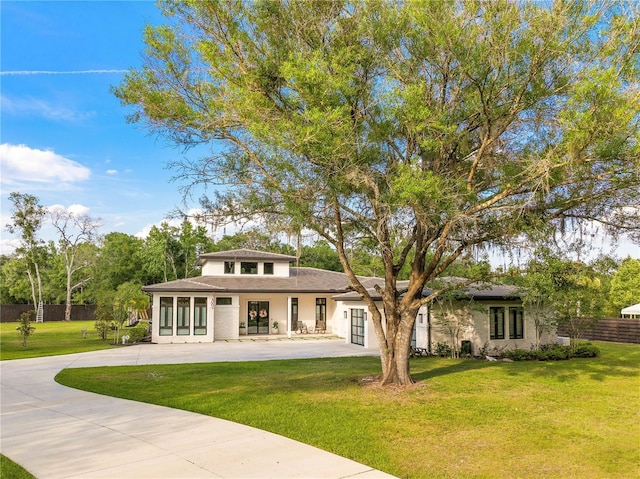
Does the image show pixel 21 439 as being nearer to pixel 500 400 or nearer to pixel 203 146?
pixel 203 146

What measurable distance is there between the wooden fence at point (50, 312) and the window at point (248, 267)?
20.9 meters

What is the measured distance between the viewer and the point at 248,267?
28.1 meters

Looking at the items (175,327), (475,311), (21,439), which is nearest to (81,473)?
(21,439)

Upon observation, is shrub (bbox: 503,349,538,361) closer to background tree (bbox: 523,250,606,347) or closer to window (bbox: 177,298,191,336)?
background tree (bbox: 523,250,606,347)

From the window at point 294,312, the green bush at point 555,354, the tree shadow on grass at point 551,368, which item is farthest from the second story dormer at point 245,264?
the green bush at point 555,354

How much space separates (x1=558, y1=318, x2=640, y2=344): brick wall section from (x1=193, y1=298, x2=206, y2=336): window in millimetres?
18483

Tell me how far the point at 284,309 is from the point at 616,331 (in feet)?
60.5

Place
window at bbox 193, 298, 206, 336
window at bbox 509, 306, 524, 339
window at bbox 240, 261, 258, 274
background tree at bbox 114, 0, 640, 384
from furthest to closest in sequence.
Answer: window at bbox 240, 261, 258, 274
window at bbox 193, 298, 206, 336
window at bbox 509, 306, 524, 339
background tree at bbox 114, 0, 640, 384

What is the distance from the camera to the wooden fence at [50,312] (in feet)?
139

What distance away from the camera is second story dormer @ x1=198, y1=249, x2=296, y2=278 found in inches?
1081

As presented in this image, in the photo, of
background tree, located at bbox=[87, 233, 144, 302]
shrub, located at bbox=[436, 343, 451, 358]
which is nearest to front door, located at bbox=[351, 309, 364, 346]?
shrub, located at bbox=[436, 343, 451, 358]

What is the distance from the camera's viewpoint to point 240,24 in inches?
364

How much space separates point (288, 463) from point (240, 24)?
8.04 m

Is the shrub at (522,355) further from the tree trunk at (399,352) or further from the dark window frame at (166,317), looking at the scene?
the dark window frame at (166,317)
